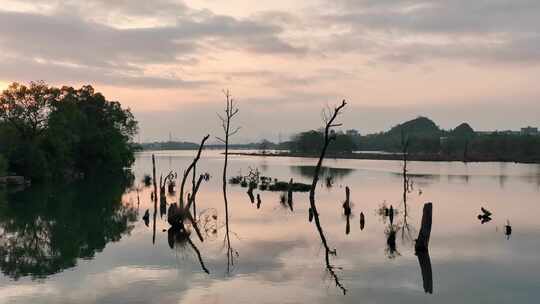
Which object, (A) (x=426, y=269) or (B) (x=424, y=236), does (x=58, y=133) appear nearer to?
(B) (x=424, y=236)

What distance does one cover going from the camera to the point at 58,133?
78.4 m

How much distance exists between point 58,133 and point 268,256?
6040 centimetres

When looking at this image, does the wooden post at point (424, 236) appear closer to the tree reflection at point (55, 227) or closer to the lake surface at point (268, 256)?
the lake surface at point (268, 256)

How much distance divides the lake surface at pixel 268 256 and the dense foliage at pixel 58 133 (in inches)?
1054

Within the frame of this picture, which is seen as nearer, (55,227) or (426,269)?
(426,269)

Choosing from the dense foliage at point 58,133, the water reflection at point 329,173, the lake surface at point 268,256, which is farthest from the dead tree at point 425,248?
the dense foliage at point 58,133

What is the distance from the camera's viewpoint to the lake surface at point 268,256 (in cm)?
1980

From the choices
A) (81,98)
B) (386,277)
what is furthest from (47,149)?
(386,277)

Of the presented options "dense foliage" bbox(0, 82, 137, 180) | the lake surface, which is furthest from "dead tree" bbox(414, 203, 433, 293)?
"dense foliage" bbox(0, 82, 137, 180)

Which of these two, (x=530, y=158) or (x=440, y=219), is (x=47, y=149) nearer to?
(x=440, y=219)

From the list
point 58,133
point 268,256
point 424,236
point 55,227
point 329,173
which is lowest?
point 55,227

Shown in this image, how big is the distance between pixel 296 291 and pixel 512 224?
23061 millimetres

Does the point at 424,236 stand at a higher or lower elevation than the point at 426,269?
higher

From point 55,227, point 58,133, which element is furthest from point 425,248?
point 58,133
